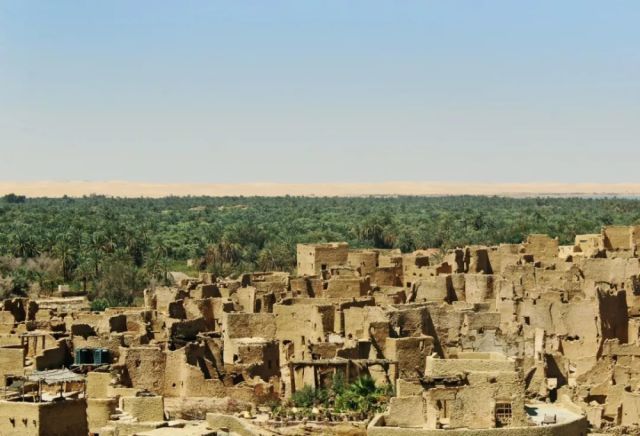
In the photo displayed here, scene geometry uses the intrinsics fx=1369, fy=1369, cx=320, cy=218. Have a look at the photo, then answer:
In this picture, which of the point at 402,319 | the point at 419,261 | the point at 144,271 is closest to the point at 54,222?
the point at 144,271

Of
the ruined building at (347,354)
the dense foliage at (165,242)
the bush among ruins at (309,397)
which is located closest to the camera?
the ruined building at (347,354)

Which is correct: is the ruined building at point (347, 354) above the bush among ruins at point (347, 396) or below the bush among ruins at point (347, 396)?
above

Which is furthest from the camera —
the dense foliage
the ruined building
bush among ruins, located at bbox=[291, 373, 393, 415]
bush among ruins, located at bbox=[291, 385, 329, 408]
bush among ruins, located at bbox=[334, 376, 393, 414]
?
the dense foliage

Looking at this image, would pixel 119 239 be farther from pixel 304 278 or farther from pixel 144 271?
pixel 304 278

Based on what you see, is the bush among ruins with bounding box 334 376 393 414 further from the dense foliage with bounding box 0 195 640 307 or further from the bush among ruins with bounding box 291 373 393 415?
the dense foliage with bounding box 0 195 640 307

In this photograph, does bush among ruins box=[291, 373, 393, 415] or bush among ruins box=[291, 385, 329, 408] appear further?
bush among ruins box=[291, 385, 329, 408]

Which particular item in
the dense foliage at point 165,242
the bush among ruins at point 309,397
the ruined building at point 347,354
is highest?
the dense foliage at point 165,242

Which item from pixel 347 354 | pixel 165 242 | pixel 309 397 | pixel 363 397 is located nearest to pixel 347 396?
pixel 363 397

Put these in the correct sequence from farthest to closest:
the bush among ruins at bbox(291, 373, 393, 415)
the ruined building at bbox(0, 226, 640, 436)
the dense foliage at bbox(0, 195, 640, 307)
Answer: the dense foliage at bbox(0, 195, 640, 307), the bush among ruins at bbox(291, 373, 393, 415), the ruined building at bbox(0, 226, 640, 436)

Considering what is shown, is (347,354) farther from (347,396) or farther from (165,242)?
(165,242)

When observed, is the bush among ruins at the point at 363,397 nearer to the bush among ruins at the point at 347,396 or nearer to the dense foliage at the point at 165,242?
the bush among ruins at the point at 347,396

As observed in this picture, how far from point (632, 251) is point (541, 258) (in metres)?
3.95

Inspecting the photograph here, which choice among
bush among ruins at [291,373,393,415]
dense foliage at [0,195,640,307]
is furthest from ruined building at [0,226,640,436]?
dense foliage at [0,195,640,307]

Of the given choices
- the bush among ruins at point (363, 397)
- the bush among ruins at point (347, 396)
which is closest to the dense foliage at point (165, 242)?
the bush among ruins at point (347, 396)
